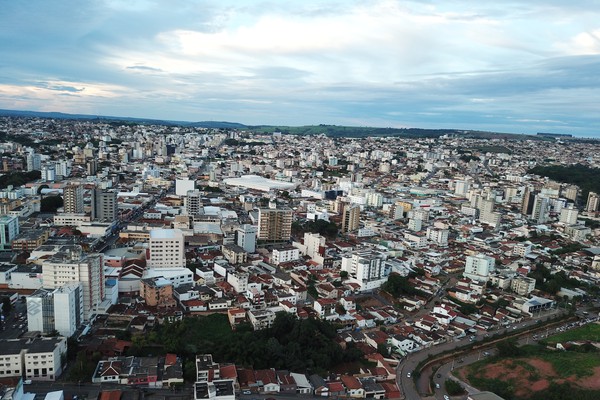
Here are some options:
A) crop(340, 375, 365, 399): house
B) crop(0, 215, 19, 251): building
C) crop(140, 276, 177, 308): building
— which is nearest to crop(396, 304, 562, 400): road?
crop(340, 375, 365, 399): house

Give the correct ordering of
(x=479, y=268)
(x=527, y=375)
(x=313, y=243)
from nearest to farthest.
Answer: (x=527, y=375) → (x=479, y=268) → (x=313, y=243)

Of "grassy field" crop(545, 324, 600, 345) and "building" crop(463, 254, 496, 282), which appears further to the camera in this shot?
"building" crop(463, 254, 496, 282)

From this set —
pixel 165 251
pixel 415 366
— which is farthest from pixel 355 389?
pixel 165 251

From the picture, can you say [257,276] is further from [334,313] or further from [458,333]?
[458,333]

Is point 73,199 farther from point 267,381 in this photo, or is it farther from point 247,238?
point 267,381

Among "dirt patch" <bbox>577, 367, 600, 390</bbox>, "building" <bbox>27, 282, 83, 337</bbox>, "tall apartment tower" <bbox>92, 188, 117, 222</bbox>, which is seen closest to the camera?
"dirt patch" <bbox>577, 367, 600, 390</bbox>

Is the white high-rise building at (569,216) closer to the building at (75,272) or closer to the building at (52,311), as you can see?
the building at (75,272)

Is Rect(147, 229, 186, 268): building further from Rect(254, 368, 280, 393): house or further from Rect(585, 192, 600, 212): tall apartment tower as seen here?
Rect(585, 192, 600, 212): tall apartment tower
